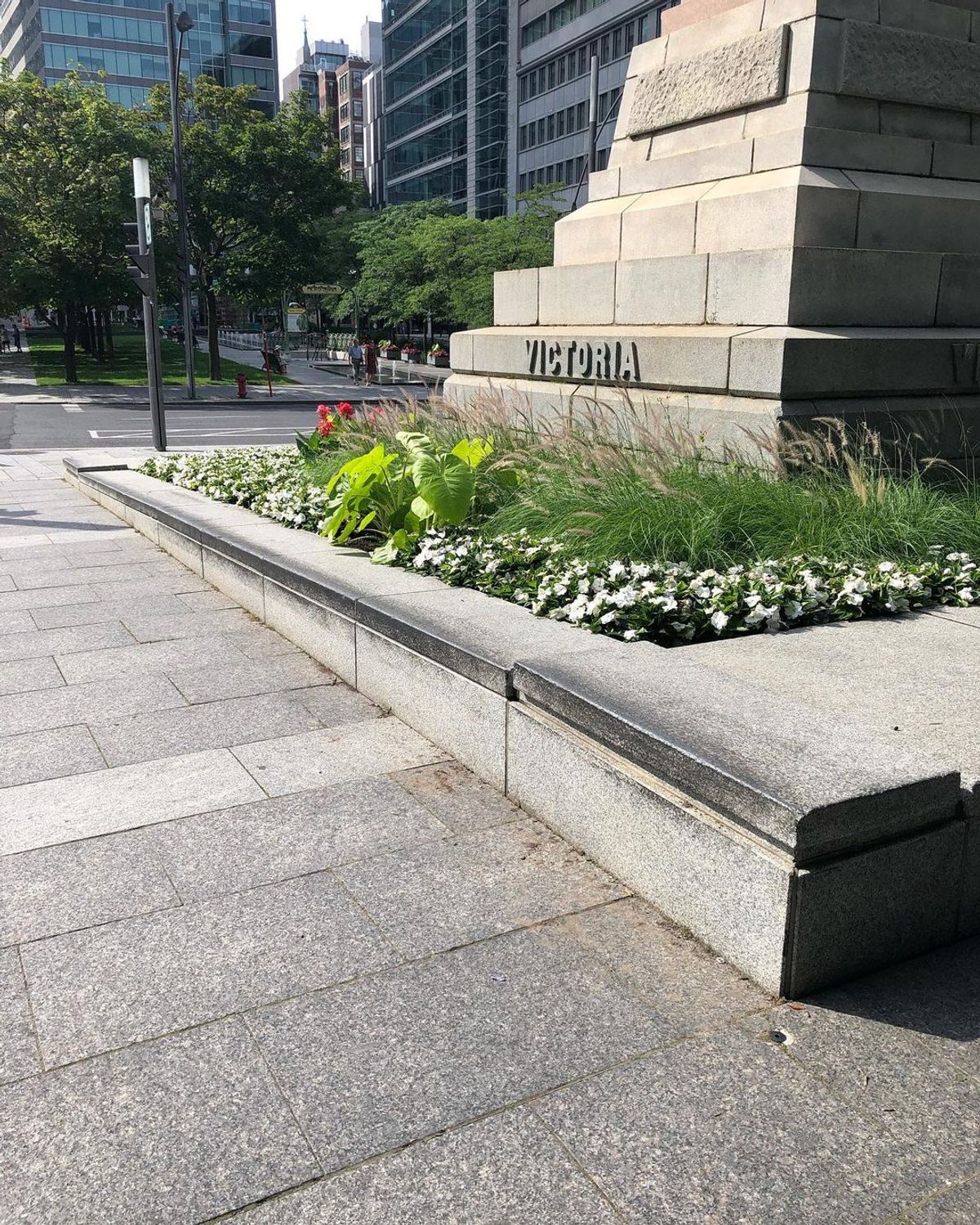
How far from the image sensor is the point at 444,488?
642 centimetres

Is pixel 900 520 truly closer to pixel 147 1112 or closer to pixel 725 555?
pixel 725 555

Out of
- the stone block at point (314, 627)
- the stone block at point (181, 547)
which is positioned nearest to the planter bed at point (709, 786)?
the stone block at point (314, 627)

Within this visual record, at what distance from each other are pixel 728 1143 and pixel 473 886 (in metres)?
1.31

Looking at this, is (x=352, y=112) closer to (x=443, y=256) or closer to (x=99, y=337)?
(x=99, y=337)

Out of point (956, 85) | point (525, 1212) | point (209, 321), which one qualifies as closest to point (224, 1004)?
point (525, 1212)

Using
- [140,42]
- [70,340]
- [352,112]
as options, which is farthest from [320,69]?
[70,340]

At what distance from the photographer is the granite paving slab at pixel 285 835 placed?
3.58m

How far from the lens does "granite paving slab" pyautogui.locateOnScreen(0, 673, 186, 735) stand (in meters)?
5.09

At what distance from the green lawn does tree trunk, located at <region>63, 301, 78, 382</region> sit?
0.47 m

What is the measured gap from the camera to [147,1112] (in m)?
2.45

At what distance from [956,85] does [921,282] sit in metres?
1.86

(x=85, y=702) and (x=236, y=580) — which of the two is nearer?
(x=85, y=702)

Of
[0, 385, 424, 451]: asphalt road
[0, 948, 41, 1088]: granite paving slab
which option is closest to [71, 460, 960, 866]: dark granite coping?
[0, 948, 41, 1088]: granite paving slab

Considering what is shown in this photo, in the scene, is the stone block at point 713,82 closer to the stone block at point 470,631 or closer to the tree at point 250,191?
the stone block at point 470,631
